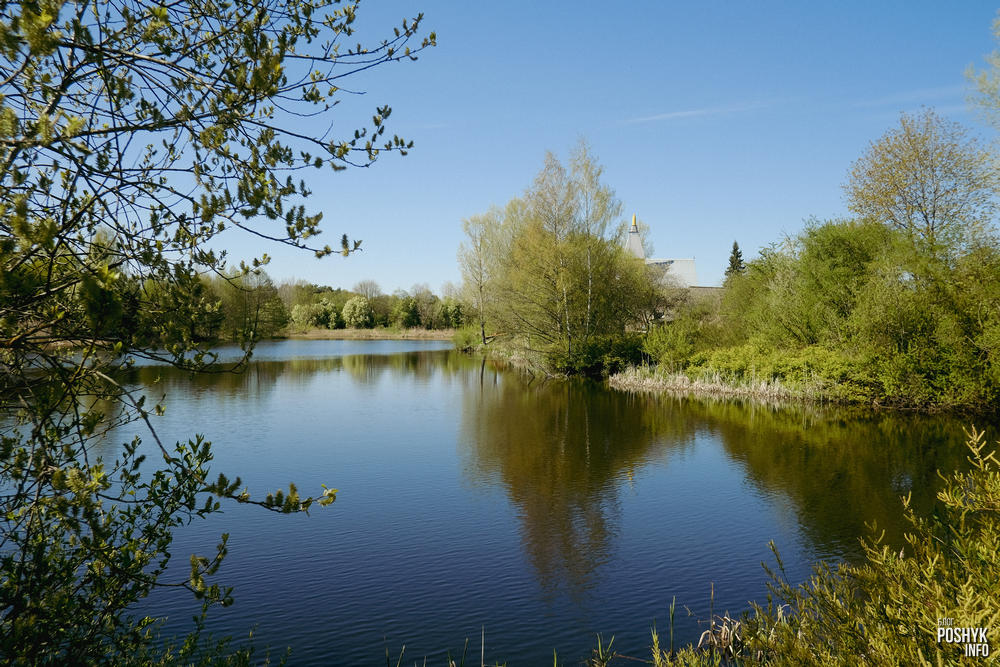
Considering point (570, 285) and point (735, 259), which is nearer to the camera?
point (570, 285)

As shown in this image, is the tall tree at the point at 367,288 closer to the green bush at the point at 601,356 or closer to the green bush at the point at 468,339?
the green bush at the point at 468,339

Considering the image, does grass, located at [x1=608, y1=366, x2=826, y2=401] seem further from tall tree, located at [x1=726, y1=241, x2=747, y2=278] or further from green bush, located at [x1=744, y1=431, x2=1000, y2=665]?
tall tree, located at [x1=726, y1=241, x2=747, y2=278]

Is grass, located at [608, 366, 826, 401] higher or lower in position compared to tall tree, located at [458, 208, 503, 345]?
lower

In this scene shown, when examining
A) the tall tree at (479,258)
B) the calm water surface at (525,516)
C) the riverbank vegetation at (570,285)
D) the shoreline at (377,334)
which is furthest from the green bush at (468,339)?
the calm water surface at (525,516)

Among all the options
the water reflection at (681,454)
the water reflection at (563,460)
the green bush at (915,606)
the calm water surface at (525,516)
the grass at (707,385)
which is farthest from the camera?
the grass at (707,385)

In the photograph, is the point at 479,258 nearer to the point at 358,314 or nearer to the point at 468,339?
the point at 468,339

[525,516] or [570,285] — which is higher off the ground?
[570,285]

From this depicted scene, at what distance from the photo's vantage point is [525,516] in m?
9.89

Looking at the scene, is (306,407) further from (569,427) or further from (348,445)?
(569,427)

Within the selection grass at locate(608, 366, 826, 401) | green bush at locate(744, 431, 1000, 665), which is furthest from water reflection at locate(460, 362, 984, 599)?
green bush at locate(744, 431, 1000, 665)

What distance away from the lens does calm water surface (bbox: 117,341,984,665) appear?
6578 mm

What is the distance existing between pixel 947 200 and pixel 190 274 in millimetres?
26236

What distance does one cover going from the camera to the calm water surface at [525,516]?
658 centimetres

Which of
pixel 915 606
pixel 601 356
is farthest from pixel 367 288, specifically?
pixel 915 606
